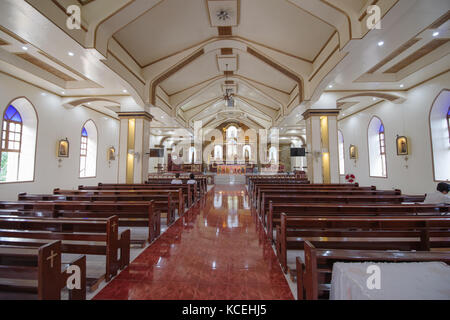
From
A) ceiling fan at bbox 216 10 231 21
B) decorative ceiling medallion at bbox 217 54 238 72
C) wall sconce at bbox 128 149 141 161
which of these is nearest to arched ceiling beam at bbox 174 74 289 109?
decorative ceiling medallion at bbox 217 54 238 72

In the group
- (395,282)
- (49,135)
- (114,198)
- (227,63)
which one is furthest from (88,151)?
(395,282)

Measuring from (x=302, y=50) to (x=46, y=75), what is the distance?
26.5 ft

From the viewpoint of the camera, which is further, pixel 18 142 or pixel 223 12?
pixel 18 142

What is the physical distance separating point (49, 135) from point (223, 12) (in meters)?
7.43

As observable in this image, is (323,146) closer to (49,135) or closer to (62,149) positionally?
Result: (62,149)

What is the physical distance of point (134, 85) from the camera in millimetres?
6559

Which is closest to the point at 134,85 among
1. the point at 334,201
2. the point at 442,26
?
the point at 334,201

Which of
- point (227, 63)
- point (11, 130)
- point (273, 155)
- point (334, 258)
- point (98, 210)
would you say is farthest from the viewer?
point (273, 155)

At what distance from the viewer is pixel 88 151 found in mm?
10211

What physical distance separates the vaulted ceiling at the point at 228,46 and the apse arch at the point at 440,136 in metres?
0.99

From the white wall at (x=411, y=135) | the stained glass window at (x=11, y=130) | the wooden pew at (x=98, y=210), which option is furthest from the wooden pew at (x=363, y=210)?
the stained glass window at (x=11, y=130)

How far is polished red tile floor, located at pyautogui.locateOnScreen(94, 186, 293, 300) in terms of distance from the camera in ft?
6.23

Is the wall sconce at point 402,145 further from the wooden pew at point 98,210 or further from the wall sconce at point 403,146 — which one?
the wooden pew at point 98,210
